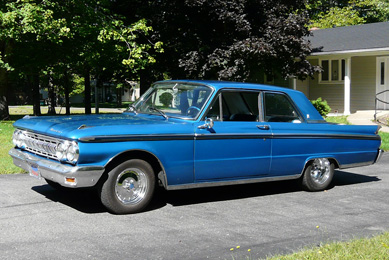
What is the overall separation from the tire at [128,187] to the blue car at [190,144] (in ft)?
0.04

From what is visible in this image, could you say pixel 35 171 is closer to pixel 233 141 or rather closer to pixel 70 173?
pixel 70 173

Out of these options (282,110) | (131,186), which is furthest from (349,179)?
(131,186)

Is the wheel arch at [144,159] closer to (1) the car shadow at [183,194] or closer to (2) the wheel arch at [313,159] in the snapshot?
(1) the car shadow at [183,194]

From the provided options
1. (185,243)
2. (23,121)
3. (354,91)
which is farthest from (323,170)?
(354,91)

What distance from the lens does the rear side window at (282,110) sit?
7.90m

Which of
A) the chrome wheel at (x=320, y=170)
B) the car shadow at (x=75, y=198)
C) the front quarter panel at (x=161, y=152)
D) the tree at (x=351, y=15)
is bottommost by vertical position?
the car shadow at (x=75, y=198)

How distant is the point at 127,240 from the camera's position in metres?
5.32

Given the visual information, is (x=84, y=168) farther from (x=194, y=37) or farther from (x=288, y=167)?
(x=194, y=37)

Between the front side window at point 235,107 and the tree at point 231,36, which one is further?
the tree at point 231,36

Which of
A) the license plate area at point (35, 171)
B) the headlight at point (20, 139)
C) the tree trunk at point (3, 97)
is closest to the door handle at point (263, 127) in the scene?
the license plate area at point (35, 171)

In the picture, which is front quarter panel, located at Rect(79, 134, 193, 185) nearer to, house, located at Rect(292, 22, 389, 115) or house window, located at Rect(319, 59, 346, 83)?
house, located at Rect(292, 22, 389, 115)

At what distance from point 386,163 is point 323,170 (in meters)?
3.84

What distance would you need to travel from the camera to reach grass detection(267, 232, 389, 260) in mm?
4684

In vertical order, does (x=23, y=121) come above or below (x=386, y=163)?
above
